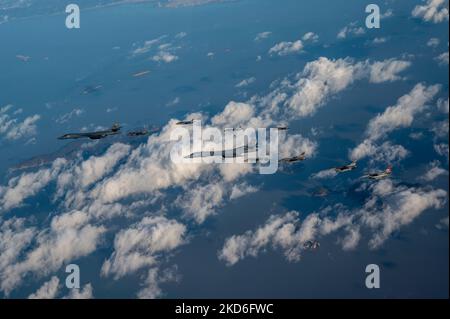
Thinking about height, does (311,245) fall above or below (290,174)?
below

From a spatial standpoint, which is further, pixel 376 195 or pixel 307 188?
pixel 307 188

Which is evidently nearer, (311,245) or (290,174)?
(311,245)

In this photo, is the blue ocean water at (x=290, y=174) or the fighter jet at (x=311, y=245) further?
the fighter jet at (x=311, y=245)

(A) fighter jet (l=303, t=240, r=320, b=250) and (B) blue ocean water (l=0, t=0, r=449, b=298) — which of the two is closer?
(B) blue ocean water (l=0, t=0, r=449, b=298)

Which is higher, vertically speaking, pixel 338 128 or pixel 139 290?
pixel 338 128
